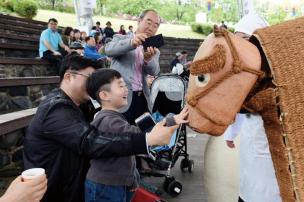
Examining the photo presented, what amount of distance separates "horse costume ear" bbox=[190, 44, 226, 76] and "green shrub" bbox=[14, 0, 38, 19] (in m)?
20.5

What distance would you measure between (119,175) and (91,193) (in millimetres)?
209

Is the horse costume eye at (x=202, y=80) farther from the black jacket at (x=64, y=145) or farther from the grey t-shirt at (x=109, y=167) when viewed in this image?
the grey t-shirt at (x=109, y=167)

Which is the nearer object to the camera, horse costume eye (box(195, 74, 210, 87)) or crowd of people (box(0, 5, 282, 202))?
horse costume eye (box(195, 74, 210, 87))

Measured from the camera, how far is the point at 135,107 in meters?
3.64

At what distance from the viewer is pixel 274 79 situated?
1.14 metres

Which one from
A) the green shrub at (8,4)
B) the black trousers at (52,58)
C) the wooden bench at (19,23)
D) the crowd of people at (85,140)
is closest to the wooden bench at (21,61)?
the black trousers at (52,58)

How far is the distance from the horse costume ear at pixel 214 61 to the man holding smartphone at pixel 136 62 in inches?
85.2

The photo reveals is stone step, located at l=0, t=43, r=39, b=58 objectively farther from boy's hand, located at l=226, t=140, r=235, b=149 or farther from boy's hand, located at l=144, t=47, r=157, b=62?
boy's hand, located at l=226, t=140, r=235, b=149

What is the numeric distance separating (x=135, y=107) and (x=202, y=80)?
2472mm

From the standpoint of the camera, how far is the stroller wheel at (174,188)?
4.30 meters

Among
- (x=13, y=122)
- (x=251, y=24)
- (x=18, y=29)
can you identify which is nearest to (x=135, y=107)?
(x=13, y=122)

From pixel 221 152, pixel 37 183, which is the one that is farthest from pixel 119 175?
pixel 37 183

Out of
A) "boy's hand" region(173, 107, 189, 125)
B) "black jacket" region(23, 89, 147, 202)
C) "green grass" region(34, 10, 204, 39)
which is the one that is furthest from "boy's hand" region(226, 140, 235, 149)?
"green grass" region(34, 10, 204, 39)

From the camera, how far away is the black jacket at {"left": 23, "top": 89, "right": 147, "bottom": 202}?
199 centimetres
